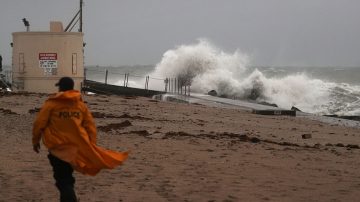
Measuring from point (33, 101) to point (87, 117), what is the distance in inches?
466

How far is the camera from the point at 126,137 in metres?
10.9

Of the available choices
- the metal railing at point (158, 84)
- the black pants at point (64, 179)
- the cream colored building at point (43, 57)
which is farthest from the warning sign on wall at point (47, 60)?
the black pants at point (64, 179)

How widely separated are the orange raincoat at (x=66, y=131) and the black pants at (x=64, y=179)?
88mm

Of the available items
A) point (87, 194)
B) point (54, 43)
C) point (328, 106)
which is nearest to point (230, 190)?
point (87, 194)

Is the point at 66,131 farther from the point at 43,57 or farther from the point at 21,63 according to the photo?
the point at 21,63

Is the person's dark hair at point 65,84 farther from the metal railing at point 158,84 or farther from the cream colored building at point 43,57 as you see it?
the metal railing at point 158,84

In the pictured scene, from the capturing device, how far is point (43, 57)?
67.2 ft

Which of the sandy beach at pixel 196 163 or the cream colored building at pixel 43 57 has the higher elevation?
the cream colored building at pixel 43 57

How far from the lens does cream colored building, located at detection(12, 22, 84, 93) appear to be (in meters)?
20.4

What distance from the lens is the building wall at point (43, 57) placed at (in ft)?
66.8

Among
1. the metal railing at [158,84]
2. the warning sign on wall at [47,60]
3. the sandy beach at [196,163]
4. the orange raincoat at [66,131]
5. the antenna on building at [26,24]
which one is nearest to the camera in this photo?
the orange raincoat at [66,131]

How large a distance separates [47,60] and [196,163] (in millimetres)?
13329

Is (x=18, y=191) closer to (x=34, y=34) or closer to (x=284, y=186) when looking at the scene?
(x=284, y=186)

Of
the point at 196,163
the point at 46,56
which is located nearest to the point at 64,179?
the point at 196,163
